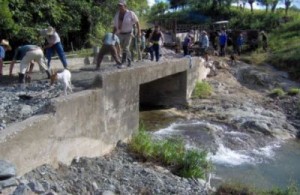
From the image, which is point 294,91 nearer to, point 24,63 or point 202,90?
point 202,90

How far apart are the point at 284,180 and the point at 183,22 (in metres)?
42.5

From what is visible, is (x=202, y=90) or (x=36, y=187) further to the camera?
(x=202, y=90)

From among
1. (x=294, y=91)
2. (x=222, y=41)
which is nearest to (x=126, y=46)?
(x=294, y=91)

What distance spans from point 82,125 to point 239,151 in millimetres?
7323

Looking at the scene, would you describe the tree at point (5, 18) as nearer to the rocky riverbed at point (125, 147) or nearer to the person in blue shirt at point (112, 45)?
the person in blue shirt at point (112, 45)

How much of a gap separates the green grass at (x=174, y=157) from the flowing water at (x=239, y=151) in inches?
43.7

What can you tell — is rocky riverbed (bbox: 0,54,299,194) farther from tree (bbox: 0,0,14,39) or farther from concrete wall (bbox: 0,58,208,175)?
tree (bbox: 0,0,14,39)

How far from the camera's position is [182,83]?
2081 centimetres

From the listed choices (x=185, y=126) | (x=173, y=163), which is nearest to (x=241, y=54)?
(x=185, y=126)

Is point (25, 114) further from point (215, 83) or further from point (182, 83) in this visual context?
point (215, 83)

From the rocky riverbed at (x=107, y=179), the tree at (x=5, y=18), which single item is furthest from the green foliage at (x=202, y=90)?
the rocky riverbed at (x=107, y=179)

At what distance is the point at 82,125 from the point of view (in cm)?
1002

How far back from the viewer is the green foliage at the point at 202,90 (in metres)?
22.2

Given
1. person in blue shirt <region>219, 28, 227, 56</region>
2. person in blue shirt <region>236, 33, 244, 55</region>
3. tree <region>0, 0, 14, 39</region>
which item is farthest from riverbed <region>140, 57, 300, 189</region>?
person in blue shirt <region>236, 33, 244, 55</region>
